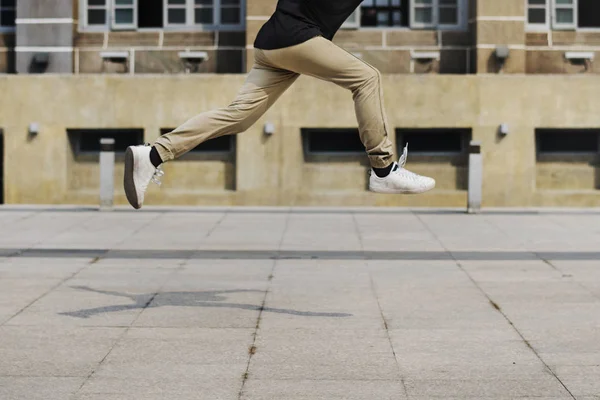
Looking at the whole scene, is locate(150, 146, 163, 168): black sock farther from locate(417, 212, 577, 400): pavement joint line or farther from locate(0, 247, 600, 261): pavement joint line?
locate(0, 247, 600, 261): pavement joint line

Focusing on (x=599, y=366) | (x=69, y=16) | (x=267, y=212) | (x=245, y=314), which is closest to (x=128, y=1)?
(x=69, y=16)

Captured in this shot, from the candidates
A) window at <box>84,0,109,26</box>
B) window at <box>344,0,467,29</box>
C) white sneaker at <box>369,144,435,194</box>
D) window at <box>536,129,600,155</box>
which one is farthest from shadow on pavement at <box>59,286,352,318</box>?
window at <box>84,0,109,26</box>

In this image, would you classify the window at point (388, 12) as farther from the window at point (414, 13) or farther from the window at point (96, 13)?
the window at point (96, 13)

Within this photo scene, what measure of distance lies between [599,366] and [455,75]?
15.1m

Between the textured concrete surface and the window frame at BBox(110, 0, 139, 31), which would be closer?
the textured concrete surface

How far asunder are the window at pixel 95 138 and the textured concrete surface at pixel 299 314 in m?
6.26

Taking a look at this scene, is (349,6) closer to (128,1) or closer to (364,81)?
(364,81)

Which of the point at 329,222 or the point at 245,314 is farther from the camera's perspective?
the point at 329,222

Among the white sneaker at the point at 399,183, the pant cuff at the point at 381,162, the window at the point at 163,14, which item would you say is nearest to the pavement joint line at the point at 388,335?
the white sneaker at the point at 399,183

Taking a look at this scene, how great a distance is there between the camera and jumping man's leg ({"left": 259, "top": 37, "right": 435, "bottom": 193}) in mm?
7258

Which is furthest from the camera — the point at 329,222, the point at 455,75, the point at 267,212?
the point at 455,75

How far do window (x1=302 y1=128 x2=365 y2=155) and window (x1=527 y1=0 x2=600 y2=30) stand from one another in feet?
13.2

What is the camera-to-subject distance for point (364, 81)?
7348 millimetres

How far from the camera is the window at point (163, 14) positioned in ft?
74.7
